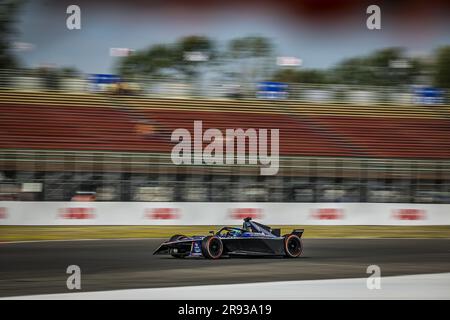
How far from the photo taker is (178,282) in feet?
24.2

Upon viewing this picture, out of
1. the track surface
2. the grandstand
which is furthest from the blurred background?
the track surface

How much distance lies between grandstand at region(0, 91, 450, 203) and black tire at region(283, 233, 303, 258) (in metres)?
5.05

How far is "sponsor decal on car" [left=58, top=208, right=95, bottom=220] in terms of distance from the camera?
1366cm

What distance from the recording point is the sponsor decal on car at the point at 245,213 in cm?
1440

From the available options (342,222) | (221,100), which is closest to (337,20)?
(342,222)

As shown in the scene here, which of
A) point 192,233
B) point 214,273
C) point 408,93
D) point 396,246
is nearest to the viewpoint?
point 214,273

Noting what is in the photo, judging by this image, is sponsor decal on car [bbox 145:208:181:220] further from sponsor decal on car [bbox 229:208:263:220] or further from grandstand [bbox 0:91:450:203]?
sponsor decal on car [bbox 229:208:263:220]

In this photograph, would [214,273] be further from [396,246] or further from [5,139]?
[5,139]

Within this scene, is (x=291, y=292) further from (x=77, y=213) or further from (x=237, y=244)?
(x=77, y=213)

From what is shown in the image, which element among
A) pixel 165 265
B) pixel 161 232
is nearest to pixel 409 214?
pixel 161 232

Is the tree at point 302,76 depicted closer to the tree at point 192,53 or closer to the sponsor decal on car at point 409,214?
the tree at point 192,53

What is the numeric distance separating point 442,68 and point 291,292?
17844mm

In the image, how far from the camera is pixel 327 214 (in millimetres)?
15047
